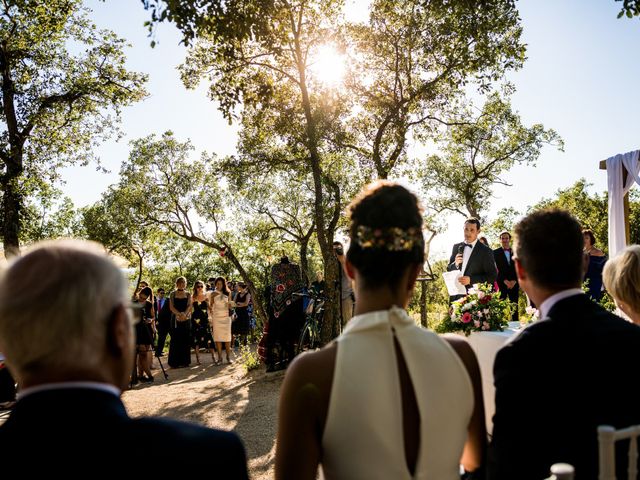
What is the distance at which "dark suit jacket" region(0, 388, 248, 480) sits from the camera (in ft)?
3.26

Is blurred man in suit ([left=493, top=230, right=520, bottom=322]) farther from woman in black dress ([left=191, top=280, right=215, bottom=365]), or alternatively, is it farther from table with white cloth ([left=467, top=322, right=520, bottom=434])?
woman in black dress ([left=191, top=280, right=215, bottom=365])

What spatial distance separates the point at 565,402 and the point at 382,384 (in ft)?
2.57

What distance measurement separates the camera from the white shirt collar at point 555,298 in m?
1.97

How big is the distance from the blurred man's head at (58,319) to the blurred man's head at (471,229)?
7137 mm

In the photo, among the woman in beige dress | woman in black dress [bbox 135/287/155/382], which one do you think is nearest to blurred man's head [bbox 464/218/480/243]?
woman in black dress [bbox 135/287/155/382]

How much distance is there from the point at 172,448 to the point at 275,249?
108 ft

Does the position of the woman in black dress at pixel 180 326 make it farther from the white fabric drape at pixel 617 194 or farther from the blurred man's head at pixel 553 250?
A: the blurred man's head at pixel 553 250

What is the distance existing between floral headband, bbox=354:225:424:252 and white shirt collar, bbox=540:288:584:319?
0.80 m

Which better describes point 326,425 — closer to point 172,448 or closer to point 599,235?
point 172,448

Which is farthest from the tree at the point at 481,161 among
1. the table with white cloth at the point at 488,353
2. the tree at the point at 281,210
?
the table with white cloth at the point at 488,353

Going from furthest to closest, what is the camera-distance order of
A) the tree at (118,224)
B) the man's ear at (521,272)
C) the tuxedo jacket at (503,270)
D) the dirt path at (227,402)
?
the tree at (118,224), the tuxedo jacket at (503,270), the dirt path at (227,402), the man's ear at (521,272)

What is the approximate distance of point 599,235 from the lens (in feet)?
129

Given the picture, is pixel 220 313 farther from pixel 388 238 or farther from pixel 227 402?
pixel 388 238

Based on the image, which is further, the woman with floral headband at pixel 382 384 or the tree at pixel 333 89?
the tree at pixel 333 89
